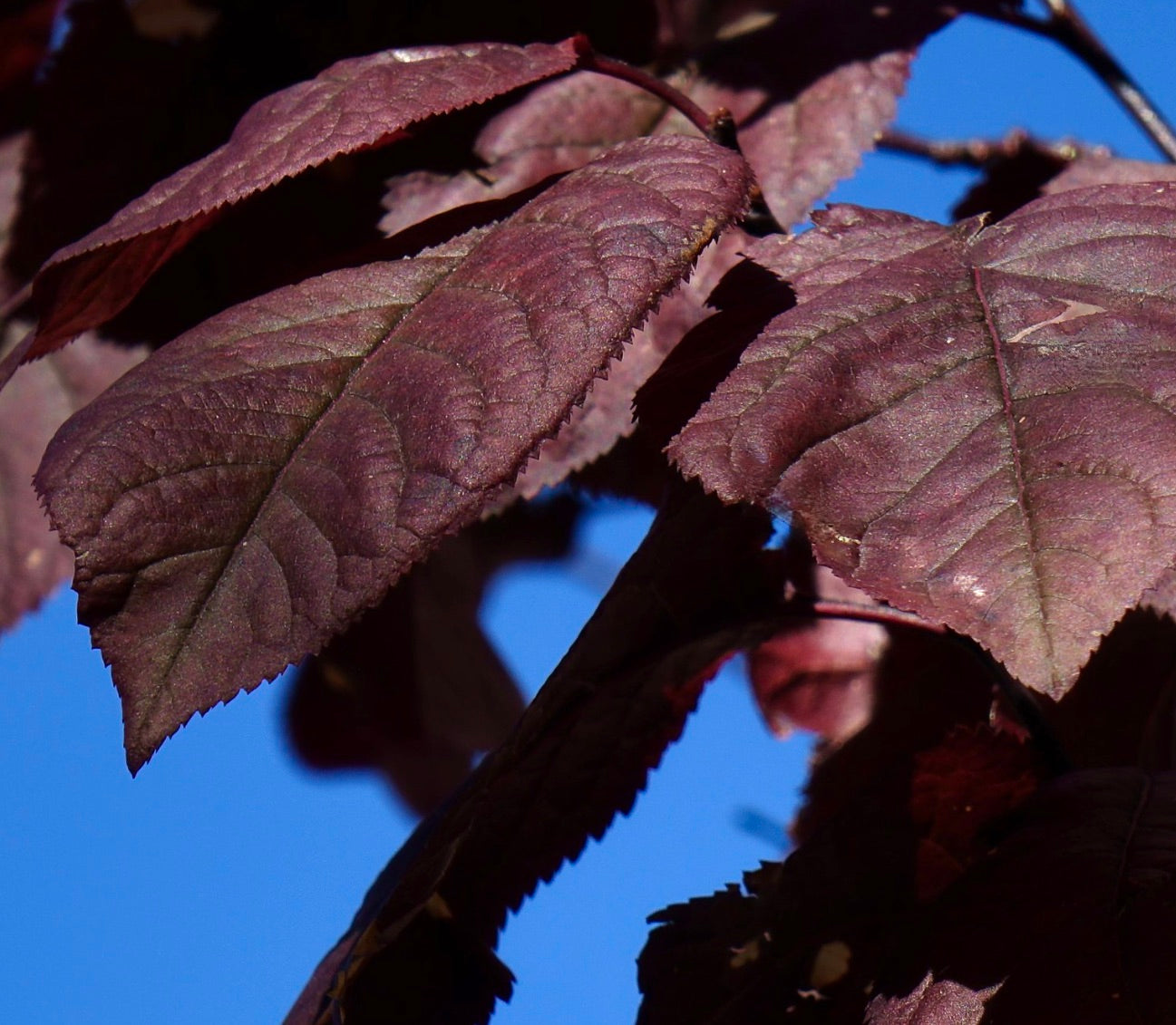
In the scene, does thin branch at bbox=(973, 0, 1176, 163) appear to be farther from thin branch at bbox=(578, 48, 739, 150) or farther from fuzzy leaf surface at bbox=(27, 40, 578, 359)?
fuzzy leaf surface at bbox=(27, 40, 578, 359)

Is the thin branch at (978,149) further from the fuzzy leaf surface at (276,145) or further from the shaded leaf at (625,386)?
the fuzzy leaf surface at (276,145)

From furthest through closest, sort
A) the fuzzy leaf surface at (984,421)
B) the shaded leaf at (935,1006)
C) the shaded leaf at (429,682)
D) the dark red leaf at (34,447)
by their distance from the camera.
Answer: the shaded leaf at (429,682), the dark red leaf at (34,447), the shaded leaf at (935,1006), the fuzzy leaf surface at (984,421)

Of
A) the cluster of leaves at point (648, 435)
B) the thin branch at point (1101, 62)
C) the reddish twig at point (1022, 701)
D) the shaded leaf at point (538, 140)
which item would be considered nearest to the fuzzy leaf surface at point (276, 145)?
the cluster of leaves at point (648, 435)

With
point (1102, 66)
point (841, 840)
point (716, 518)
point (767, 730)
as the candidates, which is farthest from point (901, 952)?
point (1102, 66)

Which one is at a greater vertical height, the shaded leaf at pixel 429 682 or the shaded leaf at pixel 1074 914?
the shaded leaf at pixel 1074 914

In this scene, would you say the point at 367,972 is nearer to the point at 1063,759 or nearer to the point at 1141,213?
the point at 1063,759

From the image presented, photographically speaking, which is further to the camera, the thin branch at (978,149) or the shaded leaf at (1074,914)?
the thin branch at (978,149)
